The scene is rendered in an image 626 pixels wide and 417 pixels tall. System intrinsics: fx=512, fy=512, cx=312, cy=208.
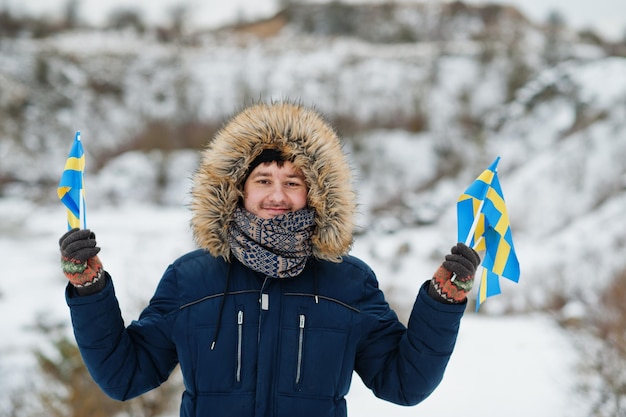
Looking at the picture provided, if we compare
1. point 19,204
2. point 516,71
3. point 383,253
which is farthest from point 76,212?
point 516,71

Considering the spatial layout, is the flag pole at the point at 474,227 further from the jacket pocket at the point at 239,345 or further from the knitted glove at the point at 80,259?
the knitted glove at the point at 80,259

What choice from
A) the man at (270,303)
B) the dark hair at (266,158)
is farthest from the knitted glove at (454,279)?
the dark hair at (266,158)

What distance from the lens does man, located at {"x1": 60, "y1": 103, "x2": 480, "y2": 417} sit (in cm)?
162

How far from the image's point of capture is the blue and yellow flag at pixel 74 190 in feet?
5.75

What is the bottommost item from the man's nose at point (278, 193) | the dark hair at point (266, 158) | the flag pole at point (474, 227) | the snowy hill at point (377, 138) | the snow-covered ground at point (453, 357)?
the snow-covered ground at point (453, 357)

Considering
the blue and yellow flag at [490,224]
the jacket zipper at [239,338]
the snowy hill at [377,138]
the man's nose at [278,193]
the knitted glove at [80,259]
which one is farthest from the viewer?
the snowy hill at [377,138]

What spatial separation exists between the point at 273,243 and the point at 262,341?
1.04ft

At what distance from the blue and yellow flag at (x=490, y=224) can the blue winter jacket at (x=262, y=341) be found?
1.26 feet

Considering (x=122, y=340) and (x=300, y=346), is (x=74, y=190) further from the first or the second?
(x=300, y=346)

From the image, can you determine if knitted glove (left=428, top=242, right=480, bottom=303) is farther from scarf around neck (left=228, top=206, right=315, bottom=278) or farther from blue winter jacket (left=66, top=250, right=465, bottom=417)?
scarf around neck (left=228, top=206, right=315, bottom=278)

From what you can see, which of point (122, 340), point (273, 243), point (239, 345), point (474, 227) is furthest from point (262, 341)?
point (474, 227)

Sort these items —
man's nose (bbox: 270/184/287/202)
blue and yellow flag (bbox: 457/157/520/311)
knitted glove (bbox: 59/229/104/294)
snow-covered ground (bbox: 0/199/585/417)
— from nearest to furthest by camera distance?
knitted glove (bbox: 59/229/104/294) < man's nose (bbox: 270/184/287/202) < blue and yellow flag (bbox: 457/157/520/311) < snow-covered ground (bbox: 0/199/585/417)

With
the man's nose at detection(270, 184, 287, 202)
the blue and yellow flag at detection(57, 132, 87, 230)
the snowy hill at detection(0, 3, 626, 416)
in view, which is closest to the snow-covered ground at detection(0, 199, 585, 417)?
the snowy hill at detection(0, 3, 626, 416)

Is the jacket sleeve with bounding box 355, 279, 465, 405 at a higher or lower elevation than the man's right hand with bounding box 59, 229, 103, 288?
lower
